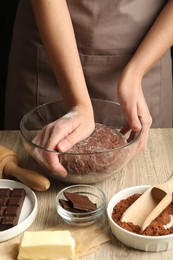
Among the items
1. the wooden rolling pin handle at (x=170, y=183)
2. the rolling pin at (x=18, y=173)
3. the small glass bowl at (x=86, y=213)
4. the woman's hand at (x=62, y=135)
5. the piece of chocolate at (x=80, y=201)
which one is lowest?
the rolling pin at (x=18, y=173)

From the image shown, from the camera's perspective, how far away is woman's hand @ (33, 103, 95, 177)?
47.9 inches

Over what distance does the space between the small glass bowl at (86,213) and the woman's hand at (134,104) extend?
210mm

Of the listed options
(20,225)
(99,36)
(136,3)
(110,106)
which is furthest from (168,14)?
(20,225)

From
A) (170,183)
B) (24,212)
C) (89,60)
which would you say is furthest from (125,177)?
(89,60)

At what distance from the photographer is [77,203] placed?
44.9 inches

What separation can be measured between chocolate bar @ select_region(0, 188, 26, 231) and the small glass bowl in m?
0.09

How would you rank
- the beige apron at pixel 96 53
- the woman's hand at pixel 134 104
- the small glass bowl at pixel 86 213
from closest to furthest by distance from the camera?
1. the small glass bowl at pixel 86 213
2. the woman's hand at pixel 134 104
3. the beige apron at pixel 96 53

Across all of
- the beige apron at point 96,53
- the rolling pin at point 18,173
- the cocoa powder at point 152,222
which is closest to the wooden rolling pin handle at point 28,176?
the rolling pin at point 18,173

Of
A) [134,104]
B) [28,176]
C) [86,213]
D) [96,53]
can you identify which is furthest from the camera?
[96,53]

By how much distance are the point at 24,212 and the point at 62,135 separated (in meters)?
0.20

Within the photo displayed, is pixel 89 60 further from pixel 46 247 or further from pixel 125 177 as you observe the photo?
pixel 46 247

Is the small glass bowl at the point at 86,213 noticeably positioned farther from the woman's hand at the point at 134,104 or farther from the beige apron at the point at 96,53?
the beige apron at the point at 96,53

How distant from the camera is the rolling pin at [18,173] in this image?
4.04ft

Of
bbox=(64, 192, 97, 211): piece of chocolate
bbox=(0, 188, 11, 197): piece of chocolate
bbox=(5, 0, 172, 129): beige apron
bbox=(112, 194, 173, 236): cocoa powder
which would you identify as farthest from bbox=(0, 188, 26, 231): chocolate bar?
bbox=(5, 0, 172, 129): beige apron
